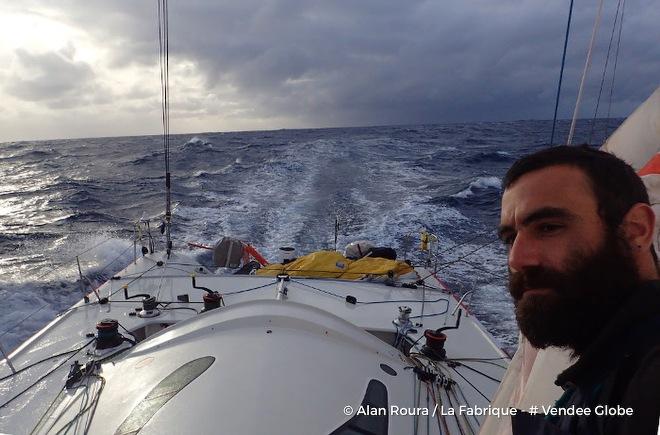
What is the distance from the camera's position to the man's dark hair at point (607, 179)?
968 millimetres

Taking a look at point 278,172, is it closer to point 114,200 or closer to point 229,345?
point 114,200

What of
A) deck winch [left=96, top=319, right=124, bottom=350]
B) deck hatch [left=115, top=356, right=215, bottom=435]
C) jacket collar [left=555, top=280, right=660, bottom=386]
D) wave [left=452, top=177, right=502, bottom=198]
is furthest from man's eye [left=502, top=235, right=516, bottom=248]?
wave [left=452, top=177, right=502, bottom=198]

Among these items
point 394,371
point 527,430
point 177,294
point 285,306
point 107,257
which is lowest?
point 107,257

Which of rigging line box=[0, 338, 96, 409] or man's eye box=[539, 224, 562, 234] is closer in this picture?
man's eye box=[539, 224, 562, 234]

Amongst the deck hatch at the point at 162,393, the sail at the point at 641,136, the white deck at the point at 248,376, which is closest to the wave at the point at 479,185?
the white deck at the point at 248,376

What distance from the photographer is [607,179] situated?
Answer: 1.00 metres

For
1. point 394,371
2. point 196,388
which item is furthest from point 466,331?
point 196,388

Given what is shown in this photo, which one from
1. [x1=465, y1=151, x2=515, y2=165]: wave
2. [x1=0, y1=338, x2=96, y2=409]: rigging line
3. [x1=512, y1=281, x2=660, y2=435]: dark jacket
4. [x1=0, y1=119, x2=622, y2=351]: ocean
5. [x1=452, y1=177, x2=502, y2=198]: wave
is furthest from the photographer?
[x1=465, y1=151, x2=515, y2=165]: wave

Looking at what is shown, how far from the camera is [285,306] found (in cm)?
245

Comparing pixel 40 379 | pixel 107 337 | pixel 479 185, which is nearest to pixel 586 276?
pixel 107 337

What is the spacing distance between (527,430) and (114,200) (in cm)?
1781

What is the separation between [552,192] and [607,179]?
136 millimetres

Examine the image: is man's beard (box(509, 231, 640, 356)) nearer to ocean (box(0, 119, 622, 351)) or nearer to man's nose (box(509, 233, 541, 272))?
man's nose (box(509, 233, 541, 272))

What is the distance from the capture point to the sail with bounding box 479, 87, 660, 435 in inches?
57.7
